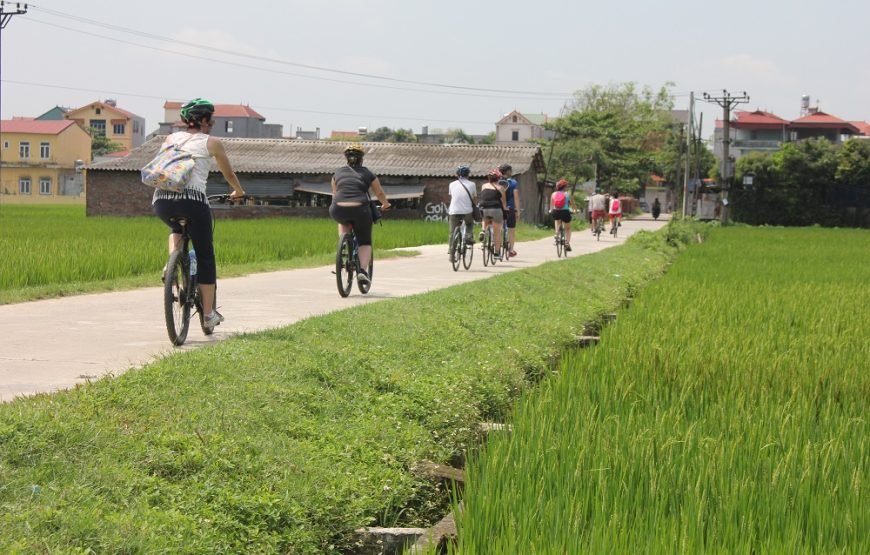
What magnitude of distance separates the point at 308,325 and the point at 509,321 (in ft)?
6.87

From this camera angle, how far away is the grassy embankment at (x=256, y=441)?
3842 millimetres

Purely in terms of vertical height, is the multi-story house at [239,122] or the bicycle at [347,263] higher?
the multi-story house at [239,122]

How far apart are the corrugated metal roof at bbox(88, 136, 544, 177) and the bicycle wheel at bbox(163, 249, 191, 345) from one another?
44481 mm

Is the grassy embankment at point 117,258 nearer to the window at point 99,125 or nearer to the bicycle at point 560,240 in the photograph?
the bicycle at point 560,240

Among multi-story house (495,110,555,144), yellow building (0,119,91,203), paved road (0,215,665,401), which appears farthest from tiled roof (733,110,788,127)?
paved road (0,215,665,401)

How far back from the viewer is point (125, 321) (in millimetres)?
9984

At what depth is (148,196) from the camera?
178 ft

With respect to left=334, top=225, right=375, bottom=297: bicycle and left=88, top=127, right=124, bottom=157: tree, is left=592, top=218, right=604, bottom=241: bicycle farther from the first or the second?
left=88, top=127, right=124, bottom=157: tree

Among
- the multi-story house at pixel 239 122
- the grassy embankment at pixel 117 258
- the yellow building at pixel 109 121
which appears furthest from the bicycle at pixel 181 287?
the yellow building at pixel 109 121

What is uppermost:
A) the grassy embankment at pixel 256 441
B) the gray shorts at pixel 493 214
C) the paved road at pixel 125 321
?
the gray shorts at pixel 493 214

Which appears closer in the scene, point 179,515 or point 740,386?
point 179,515

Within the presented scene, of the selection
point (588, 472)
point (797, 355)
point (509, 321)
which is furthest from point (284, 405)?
point (509, 321)

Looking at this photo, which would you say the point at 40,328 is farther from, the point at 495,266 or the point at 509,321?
the point at 495,266

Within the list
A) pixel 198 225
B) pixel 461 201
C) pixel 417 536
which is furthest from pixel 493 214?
pixel 417 536
